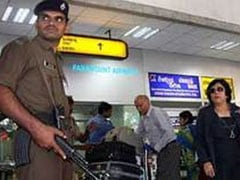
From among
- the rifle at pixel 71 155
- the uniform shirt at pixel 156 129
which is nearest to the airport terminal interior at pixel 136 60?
the uniform shirt at pixel 156 129

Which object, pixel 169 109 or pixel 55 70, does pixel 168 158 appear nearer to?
pixel 55 70

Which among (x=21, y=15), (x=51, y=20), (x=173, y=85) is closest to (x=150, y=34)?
(x=173, y=85)

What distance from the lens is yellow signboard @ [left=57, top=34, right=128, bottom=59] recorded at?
6477 mm

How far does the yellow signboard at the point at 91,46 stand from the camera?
6.48 metres

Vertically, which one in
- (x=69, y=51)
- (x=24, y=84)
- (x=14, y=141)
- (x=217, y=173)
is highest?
(x=69, y=51)

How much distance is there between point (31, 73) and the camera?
1916 millimetres

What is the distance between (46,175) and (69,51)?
4743 millimetres

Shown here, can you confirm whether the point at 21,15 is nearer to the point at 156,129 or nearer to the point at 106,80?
A: the point at 106,80

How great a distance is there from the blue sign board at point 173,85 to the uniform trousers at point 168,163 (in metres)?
4.66

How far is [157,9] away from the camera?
4582mm

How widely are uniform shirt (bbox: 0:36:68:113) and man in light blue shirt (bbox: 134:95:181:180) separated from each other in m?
2.96

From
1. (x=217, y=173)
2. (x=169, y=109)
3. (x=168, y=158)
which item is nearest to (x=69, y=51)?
(x=168, y=158)

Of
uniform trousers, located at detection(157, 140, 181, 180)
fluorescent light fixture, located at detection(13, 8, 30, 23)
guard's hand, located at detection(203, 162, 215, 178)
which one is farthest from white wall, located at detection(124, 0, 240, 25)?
fluorescent light fixture, located at detection(13, 8, 30, 23)

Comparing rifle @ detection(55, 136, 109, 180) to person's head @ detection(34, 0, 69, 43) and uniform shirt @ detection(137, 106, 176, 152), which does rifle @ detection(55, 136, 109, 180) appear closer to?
person's head @ detection(34, 0, 69, 43)
